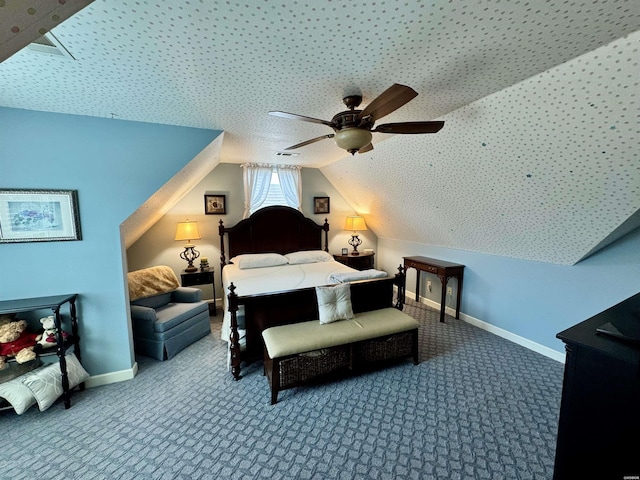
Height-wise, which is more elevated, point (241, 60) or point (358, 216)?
point (241, 60)

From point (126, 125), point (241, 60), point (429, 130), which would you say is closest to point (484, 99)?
point (429, 130)

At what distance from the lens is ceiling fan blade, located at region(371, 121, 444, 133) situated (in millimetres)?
1747

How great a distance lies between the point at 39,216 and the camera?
206 centimetres

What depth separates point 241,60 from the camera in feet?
4.70

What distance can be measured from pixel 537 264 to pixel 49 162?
4.82 m

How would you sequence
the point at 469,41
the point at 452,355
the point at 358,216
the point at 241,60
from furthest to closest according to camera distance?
the point at 358,216 < the point at 452,355 < the point at 241,60 < the point at 469,41

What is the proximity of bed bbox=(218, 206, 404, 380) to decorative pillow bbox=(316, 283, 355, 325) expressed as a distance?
0.17 m

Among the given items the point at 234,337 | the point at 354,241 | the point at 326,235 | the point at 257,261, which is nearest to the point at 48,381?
the point at 234,337

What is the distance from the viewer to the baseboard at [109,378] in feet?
7.64

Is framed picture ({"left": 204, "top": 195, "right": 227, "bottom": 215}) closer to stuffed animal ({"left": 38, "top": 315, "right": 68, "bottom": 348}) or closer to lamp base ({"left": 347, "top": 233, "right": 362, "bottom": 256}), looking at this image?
stuffed animal ({"left": 38, "top": 315, "right": 68, "bottom": 348})

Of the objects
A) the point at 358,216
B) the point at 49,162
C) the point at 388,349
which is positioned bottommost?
the point at 388,349

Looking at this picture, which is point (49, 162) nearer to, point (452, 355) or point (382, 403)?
point (382, 403)

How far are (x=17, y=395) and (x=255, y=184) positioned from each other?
11.2 feet

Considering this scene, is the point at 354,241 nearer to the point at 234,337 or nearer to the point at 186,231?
the point at 186,231
